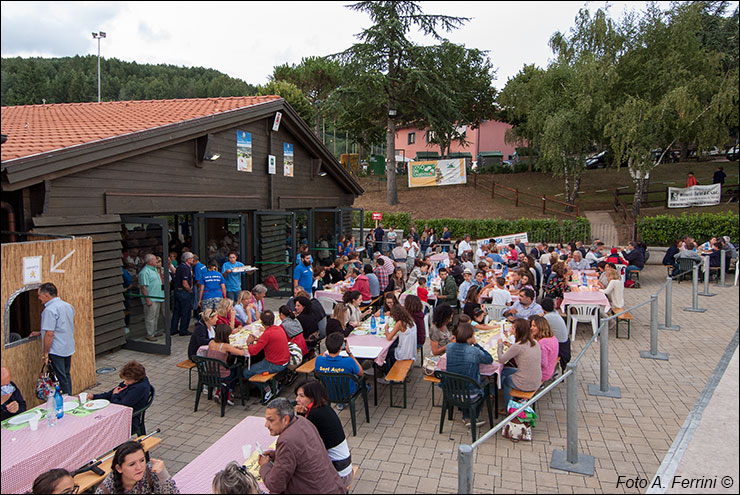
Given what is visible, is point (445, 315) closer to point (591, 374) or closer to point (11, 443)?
point (591, 374)

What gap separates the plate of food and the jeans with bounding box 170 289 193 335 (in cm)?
480

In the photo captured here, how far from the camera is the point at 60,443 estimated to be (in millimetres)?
4223

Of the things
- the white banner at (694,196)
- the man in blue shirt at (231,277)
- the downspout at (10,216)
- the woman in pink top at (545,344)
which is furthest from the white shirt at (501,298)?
the white banner at (694,196)

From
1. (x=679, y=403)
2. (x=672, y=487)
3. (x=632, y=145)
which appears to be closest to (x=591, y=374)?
(x=679, y=403)

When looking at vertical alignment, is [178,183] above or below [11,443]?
above

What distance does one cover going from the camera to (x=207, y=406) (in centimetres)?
666

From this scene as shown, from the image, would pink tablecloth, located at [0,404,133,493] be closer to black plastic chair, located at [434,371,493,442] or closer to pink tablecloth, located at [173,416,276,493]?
pink tablecloth, located at [173,416,276,493]

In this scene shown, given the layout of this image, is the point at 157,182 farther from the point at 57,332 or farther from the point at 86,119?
the point at 57,332

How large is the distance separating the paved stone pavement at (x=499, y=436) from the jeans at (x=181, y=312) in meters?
1.12

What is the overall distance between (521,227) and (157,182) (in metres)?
16.1

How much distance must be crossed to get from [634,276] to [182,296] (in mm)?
13436

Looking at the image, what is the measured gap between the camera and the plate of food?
4815 mm

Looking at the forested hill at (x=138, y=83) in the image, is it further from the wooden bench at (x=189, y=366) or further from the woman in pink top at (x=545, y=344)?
the woman in pink top at (x=545, y=344)

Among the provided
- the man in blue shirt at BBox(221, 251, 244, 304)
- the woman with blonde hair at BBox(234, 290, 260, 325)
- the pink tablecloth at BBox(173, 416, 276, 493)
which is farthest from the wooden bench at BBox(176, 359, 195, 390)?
the man in blue shirt at BBox(221, 251, 244, 304)
